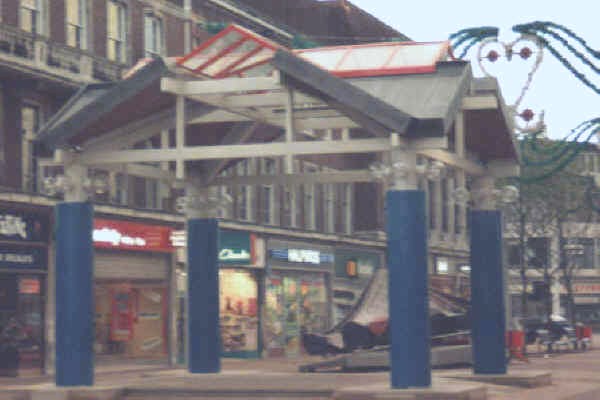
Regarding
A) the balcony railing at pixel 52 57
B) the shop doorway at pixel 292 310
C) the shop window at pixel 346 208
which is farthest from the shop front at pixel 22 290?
the shop window at pixel 346 208

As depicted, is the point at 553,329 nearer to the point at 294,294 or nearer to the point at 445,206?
the point at 294,294

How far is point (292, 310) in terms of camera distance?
5081 centimetres

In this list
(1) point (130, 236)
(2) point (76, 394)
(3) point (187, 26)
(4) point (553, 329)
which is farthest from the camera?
(4) point (553, 329)

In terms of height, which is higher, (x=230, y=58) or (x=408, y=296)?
(x=230, y=58)

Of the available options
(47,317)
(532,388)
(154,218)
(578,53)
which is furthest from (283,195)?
(532,388)

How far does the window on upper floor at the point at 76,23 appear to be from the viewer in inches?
1470

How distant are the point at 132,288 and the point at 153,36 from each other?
25.4 ft

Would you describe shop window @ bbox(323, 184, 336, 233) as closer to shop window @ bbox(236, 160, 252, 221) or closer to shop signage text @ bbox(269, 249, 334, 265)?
shop signage text @ bbox(269, 249, 334, 265)

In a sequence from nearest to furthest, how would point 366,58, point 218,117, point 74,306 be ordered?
point 74,306, point 366,58, point 218,117

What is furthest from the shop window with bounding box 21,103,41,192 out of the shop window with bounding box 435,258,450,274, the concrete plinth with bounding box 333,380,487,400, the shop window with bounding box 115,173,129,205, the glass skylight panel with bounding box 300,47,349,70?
the shop window with bounding box 435,258,450,274

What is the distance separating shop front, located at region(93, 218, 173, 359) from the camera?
1512 inches

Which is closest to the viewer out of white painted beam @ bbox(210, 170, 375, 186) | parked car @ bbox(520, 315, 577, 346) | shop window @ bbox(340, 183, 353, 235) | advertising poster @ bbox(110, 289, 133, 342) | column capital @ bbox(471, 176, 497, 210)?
white painted beam @ bbox(210, 170, 375, 186)

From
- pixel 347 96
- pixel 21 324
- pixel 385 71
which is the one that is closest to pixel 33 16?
A: pixel 21 324

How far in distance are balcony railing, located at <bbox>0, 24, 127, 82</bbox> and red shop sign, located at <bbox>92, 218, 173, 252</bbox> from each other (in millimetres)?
3996
